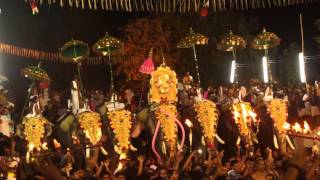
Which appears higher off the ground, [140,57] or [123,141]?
[140,57]

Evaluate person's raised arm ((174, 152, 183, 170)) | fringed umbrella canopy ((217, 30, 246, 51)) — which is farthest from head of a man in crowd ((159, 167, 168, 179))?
fringed umbrella canopy ((217, 30, 246, 51))

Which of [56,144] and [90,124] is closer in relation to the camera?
[90,124]

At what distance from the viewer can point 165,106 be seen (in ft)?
37.3

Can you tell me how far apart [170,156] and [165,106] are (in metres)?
1.04

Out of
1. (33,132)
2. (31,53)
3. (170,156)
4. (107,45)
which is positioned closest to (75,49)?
(107,45)

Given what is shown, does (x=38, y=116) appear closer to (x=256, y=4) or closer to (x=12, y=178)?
(x=12, y=178)

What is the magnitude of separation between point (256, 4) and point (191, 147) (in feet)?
14.3

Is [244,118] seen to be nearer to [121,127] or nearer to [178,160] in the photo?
[178,160]

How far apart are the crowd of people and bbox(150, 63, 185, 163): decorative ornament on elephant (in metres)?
0.42

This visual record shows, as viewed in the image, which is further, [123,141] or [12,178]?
[123,141]

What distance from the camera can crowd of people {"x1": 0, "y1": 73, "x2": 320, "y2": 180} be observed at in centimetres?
930

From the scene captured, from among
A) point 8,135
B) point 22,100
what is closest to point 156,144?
point 8,135

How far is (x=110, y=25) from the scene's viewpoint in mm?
23875

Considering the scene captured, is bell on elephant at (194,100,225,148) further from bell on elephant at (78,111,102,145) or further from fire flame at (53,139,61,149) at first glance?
fire flame at (53,139,61,149)
